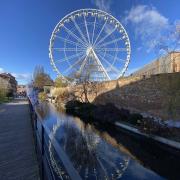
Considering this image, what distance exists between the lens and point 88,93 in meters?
26.0

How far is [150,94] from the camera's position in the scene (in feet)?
50.6

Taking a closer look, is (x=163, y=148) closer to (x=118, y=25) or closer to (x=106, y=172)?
(x=106, y=172)

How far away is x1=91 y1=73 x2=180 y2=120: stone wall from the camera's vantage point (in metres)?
10.0

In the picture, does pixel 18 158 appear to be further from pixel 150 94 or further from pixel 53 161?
pixel 150 94

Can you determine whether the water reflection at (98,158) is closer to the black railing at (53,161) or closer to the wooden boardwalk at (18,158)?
the black railing at (53,161)

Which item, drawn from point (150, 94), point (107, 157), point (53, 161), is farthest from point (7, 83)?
point (53, 161)

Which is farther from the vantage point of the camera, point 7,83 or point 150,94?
point 7,83

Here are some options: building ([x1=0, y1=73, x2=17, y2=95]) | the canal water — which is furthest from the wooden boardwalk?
building ([x1=0, y1=73, x2=17, y2=95])

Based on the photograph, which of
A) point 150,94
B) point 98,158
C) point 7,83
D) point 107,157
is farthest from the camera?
point 7,83

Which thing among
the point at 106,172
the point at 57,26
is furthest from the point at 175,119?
the point at 57,26

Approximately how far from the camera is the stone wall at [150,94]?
10031 mm

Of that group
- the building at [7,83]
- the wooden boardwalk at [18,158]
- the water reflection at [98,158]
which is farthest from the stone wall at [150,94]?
the building at [7,83]

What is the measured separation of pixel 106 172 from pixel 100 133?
530 centimetres

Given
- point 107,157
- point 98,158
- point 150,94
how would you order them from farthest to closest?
point 150,94, point 107,157, point 98,158
